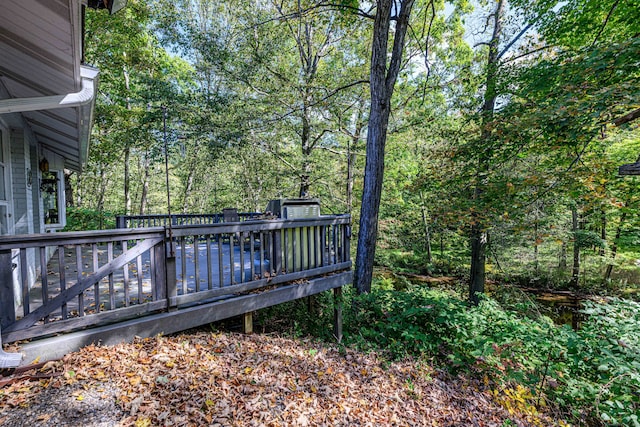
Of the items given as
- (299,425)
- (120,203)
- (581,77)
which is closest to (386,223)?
(581,77)

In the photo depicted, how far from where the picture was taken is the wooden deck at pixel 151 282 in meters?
2.51

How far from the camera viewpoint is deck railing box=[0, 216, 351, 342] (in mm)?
2486

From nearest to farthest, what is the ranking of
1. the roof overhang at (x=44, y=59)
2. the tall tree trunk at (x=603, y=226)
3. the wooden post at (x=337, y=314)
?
1. the roof overhang at (x=44, y=59)
2. the wooden post at (x=337, y=314)
3. the tall tree trunk at (x=603, y=226)

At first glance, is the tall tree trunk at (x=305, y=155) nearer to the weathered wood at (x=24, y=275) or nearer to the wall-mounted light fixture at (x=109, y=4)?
the wall-mounted light fixture at (x=109, y=4)

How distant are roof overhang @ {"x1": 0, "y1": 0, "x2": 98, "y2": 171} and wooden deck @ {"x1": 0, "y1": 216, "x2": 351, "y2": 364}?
1.48 meters

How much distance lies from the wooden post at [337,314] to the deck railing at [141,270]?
453mm

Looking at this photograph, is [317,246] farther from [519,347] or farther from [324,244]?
[519,347]

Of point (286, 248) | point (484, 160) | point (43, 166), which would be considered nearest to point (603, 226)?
point (484, 160)

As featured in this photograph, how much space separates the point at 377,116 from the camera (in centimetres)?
623

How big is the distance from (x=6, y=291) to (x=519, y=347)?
624 cm

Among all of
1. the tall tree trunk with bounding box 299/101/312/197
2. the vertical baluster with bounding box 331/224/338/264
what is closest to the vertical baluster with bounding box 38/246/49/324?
the vertical baluster with bounding box 331/224/338/264

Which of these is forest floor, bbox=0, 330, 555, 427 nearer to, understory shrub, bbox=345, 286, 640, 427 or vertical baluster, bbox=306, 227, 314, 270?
understory shrub, bbox=345, 286, 640, 427

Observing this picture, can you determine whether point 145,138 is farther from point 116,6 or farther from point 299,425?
point 299,425

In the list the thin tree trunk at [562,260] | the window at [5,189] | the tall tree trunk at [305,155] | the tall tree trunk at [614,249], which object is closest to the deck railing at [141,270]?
the window at [5,189]
